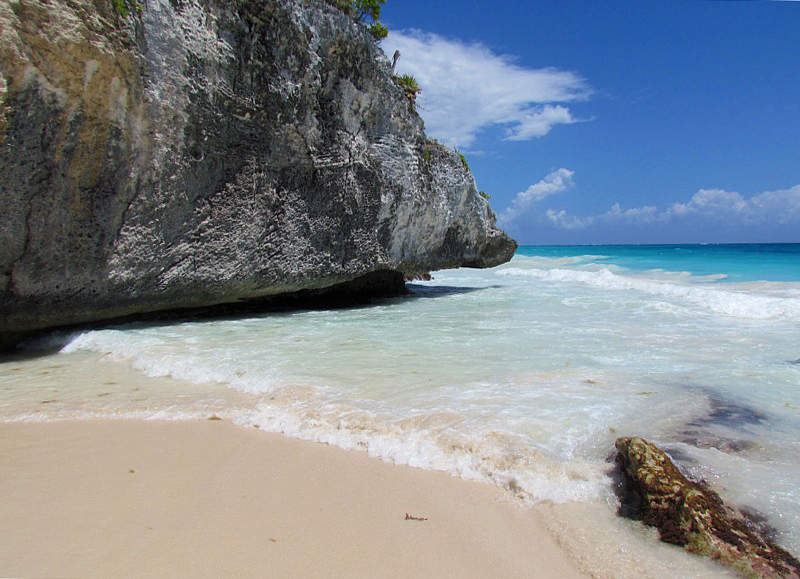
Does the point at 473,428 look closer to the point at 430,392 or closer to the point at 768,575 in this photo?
the point at 430,392

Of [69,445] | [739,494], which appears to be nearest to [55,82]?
[69,445]

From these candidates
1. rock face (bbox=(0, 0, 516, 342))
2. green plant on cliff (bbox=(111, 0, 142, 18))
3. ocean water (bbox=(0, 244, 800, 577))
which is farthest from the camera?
green plant on cliff (bbox=(111, 0, 142, 18))

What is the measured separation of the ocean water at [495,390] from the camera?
319 cm

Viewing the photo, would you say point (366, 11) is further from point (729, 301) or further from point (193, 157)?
point (729, 301)

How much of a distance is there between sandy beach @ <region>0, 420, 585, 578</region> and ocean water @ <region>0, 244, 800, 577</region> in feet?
1.05

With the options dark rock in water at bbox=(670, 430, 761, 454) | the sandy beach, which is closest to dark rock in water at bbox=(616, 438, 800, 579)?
the sandy beach

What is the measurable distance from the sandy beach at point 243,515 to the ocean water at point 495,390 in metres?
0.32

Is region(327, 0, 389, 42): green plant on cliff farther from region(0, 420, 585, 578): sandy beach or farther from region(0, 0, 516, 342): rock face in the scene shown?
region(0, 420, 585, 578): sandy beach

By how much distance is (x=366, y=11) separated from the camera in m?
10.7

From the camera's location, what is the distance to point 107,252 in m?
7.48

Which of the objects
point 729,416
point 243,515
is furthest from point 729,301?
point 243,515

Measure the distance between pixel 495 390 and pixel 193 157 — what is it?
622 centimetres

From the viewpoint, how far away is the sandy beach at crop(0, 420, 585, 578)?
7.33 feet

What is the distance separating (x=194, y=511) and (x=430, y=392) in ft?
7.68
